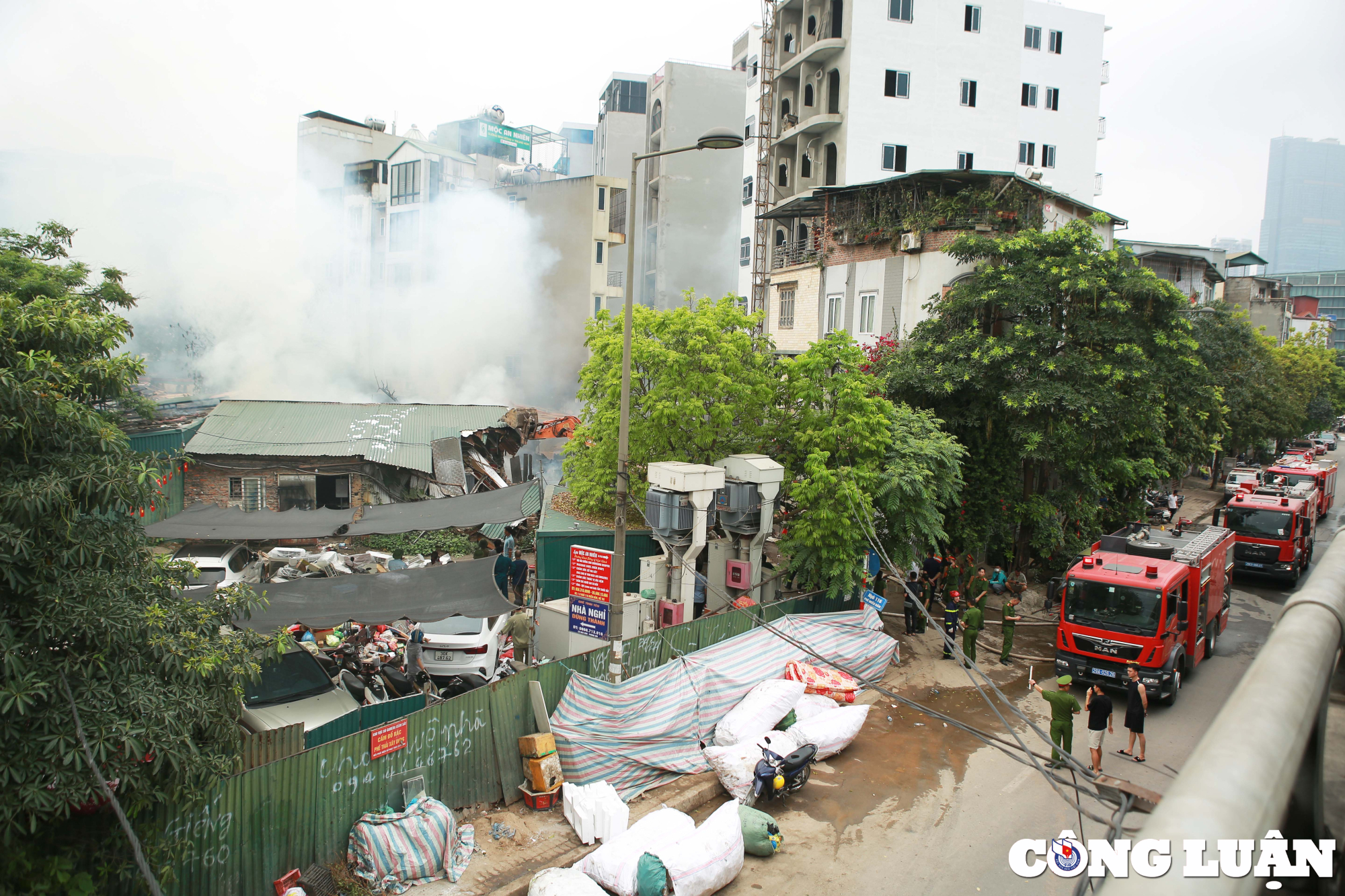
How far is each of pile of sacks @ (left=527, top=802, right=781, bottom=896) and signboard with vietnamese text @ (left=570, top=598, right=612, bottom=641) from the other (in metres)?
3.63

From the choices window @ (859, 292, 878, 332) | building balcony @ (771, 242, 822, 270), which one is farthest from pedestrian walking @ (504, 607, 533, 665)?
building balcony @ (771, 242, 822, 270)

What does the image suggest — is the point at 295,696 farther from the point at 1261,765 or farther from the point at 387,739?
the point at 1261,765

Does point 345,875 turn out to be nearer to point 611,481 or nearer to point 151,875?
point 151,875

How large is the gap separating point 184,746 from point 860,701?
10994 millimetres

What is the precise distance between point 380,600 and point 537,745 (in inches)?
187

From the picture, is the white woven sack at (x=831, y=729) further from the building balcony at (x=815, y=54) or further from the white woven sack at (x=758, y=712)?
the building balcony at (x=815, y=54)

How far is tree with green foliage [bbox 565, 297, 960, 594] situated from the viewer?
1619 centimetres

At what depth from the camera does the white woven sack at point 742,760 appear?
10.7m

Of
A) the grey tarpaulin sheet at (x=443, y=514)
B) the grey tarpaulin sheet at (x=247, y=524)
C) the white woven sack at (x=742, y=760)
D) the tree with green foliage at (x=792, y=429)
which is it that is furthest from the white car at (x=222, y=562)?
the white woven sack at (x=742, y=760)

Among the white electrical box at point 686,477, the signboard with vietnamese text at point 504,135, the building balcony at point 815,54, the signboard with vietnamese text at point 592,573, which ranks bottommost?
the signboard with vietnamese text at point 592,573

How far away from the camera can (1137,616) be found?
44.3 ft

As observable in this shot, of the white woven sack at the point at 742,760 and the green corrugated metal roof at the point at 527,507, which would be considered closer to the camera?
the white woven sack at the point at 742,760

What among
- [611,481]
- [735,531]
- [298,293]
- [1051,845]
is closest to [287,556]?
[611,481]

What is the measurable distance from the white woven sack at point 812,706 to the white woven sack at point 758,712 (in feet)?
0.53
